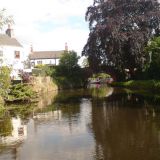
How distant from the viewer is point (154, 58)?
46.4m

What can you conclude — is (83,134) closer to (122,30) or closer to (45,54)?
(122,30)

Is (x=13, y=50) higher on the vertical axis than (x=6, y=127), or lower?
higher

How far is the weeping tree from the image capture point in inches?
2109

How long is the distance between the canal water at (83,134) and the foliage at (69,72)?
36.3m

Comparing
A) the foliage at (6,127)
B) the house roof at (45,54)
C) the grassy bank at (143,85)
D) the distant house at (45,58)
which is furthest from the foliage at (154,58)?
the house roof at (45,54)

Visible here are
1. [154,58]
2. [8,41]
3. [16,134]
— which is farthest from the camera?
[8,41]

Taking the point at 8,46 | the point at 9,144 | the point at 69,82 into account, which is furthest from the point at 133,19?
the point at 9,144

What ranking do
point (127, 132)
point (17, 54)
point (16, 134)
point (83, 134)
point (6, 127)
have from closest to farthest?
1. point (127, 132)
2. point (83, 134)
3. point (16, 134)
4. point (6, 127)
5. point (17, 54)

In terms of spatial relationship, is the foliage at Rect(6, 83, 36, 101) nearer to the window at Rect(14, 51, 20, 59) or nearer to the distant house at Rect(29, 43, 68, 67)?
the window at Rect(14, 51, 20, 59)

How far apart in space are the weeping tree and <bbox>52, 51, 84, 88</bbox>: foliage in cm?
977

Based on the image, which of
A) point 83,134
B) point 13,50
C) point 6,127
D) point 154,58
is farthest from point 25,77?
point 83,134

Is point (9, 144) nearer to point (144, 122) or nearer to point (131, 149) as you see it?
point (131, 149)

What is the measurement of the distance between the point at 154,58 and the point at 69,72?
26136mm

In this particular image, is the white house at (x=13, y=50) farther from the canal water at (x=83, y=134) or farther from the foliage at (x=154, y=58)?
the canal water at (x=83, y=134)
